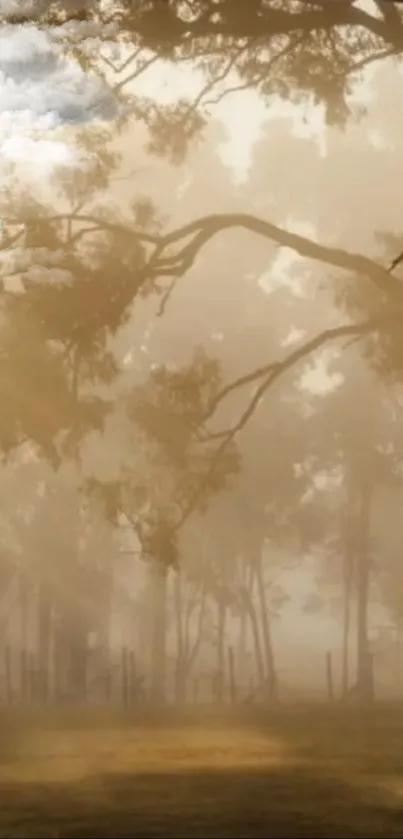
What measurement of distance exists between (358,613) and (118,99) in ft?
4.93

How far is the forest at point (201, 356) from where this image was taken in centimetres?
231

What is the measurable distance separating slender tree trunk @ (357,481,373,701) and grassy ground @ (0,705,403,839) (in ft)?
0.25

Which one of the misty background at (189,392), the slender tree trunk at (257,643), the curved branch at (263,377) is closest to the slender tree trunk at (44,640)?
the misty background at (189,392)

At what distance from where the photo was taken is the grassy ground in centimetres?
200

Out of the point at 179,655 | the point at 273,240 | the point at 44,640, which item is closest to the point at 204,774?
the point at 179,655

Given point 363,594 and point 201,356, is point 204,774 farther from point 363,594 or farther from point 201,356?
point 201,356

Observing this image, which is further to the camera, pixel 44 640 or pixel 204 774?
pixel 44 640

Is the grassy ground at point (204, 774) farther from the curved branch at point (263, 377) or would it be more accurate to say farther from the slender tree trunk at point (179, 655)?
the curved branch at point (263, 377)

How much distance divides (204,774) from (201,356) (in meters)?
1.03

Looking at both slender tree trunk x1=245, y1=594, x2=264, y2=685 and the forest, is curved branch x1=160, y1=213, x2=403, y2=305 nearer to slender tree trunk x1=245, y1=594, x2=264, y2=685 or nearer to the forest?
the forest

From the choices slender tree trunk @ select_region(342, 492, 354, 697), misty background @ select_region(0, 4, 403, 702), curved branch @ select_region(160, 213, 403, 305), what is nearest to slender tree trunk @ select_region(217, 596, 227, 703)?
misty background @ select_region(0, 4, 403, 702)

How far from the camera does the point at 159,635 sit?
7.58 ft

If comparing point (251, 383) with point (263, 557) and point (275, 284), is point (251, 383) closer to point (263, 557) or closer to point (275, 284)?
point (275, 284)

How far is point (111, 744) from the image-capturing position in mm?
2234
